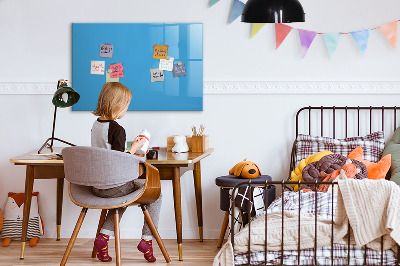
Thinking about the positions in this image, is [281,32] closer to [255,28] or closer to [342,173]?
[255,28]

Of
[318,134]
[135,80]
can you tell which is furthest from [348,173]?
[135,80]

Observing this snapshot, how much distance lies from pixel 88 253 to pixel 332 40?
2.21m

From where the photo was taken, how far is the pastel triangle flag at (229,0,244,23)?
4.36 metres

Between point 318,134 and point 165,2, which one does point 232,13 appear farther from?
point 318,134

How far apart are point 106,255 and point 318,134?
1.74m

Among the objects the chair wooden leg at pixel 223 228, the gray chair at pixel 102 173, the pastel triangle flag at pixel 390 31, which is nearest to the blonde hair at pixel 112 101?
the gray chair at pixel 102 173

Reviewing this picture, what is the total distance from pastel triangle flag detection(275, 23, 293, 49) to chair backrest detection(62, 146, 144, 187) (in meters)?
1.55

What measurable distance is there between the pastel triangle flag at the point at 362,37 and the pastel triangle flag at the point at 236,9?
0.80 m

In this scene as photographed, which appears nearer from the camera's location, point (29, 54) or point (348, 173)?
point (348, 173)

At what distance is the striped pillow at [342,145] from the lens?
417cm

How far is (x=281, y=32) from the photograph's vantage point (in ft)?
14.3

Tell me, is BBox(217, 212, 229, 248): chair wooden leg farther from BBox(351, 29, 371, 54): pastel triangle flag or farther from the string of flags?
BBox(351, 29, 371, 54): pastel triangle flag

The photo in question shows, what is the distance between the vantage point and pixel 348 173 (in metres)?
3.67

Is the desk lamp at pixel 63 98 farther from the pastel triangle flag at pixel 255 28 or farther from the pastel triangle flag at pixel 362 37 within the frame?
the pastel triangle flag at pixel 362 37
